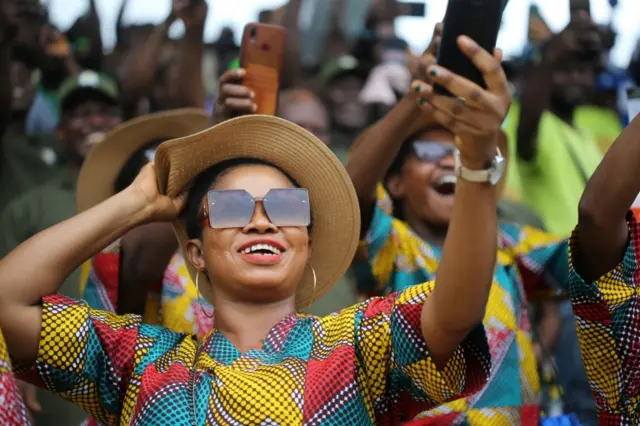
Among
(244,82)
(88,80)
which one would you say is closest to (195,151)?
(244,82)

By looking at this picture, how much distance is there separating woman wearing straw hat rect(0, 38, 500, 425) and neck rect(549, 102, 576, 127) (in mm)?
2627

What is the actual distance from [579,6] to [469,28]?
10.4ft

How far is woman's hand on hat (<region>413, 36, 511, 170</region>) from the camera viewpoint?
2.42 metres

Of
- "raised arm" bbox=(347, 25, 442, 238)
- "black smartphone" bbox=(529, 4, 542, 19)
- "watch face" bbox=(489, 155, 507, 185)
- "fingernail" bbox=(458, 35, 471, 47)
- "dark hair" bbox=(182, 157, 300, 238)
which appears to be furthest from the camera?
"black smartphone" bbox=(529, 4, 542, 19)

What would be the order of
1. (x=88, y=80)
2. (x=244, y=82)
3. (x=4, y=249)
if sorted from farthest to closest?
(x=88, y=80), (x=4, y=249), (x=244, y=82)

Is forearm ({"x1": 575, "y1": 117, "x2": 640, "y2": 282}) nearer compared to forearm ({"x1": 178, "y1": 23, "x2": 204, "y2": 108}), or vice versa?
forearm ({"x1": 575, "y1": 117, "x2": 640, "y2": 282})

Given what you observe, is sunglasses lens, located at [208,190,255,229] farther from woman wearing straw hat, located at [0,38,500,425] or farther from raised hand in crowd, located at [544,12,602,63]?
raised hand in crowd, located at [544,12,602,63]

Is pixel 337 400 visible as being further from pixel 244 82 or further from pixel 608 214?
pixel 244 82

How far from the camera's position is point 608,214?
299cm

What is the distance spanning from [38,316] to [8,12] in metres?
2.43

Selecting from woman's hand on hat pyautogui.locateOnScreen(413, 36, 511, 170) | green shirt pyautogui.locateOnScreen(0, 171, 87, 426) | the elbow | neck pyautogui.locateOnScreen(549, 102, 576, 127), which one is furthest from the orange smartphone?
neck pyautogui.locateOnScreen(549, 102, 576, 127)

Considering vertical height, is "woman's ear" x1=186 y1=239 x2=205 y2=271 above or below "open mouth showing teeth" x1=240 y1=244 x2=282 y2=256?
below

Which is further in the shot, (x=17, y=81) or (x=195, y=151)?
(x=17, y=81)

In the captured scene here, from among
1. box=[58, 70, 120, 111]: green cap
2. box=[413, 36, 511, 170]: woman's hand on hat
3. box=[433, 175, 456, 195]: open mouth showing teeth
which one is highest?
box=[413, 36, 511, 170]: woman's hand on hat
